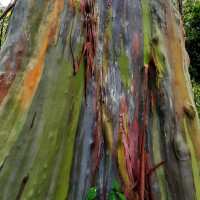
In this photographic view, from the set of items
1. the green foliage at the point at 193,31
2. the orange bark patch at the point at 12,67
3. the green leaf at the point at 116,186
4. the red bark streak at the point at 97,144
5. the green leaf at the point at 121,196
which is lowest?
the green leaf at the point at 121,196

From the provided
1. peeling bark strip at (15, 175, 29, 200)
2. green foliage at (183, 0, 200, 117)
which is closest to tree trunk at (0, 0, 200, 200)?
peeling bark strip at (15, 175, 29, 200)

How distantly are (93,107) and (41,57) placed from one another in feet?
1.23

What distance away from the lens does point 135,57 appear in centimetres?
179

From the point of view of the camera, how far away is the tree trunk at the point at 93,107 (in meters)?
1.44

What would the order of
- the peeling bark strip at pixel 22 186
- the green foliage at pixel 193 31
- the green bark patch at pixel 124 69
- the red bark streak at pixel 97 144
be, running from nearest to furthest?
the peeling bark strip at pixel 22 186 < the red bark streak at pixel 97 144 < the green bark patch at pixel 124 69 < the green foliage at pixel 193 31

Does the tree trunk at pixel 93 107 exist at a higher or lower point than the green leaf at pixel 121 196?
higher

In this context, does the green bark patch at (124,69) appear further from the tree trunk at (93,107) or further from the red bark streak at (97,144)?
the red bark streak at (97,144)

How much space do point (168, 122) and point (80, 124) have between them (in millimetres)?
440

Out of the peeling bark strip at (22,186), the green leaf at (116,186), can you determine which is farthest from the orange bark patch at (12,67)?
the green leaf at (116,186)

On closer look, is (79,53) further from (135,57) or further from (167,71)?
(167,71)

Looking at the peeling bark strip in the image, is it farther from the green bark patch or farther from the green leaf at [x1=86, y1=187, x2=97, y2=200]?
the green bark patch

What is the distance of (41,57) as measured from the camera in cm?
167

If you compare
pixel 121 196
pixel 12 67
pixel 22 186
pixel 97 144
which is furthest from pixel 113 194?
pixel 12 67

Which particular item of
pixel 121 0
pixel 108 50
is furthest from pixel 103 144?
pixel 121 0
